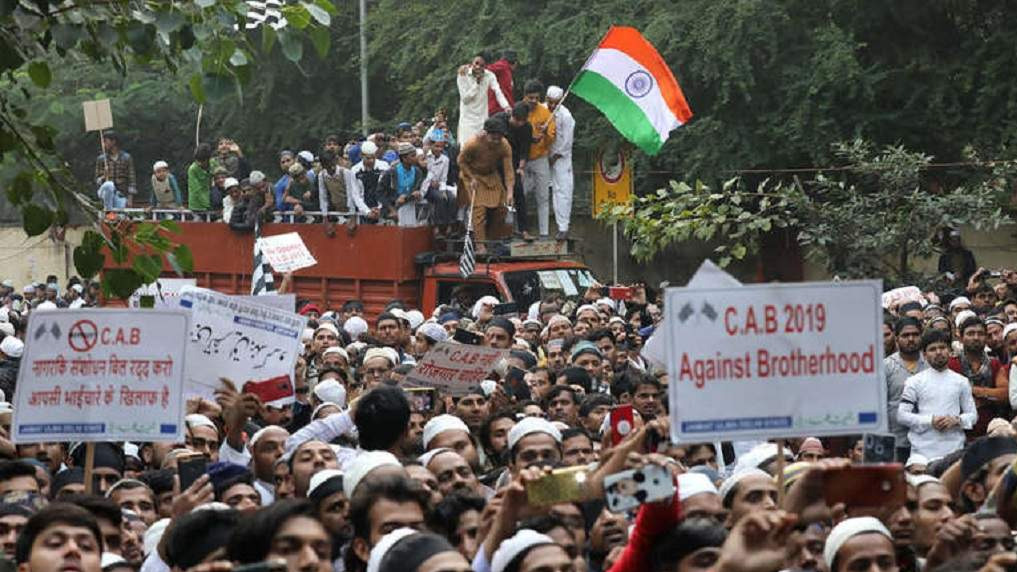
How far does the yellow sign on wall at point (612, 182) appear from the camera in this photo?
23.6 meters

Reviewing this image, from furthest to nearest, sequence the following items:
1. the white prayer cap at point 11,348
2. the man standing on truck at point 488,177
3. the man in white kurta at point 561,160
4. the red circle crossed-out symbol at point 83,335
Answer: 1. the man in white kurta at point 561,160
2. the man standing on truck at point 488,177
3. the white prayer cap at point 11,348
4. the red circle crossed-out symbol at point 83,335

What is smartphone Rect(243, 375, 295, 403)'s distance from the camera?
10.7 meters

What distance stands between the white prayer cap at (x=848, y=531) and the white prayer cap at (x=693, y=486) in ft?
2.76

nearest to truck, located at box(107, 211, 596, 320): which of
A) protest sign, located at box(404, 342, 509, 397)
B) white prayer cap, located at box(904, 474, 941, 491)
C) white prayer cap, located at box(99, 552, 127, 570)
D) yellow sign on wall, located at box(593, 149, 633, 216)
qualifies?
yellow sign on wall, located at box(593, 149, 633, 216)

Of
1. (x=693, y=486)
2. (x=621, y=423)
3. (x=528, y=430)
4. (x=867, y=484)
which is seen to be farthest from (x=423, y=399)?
(x=867, y=484)

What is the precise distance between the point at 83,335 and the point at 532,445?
199 centimetres

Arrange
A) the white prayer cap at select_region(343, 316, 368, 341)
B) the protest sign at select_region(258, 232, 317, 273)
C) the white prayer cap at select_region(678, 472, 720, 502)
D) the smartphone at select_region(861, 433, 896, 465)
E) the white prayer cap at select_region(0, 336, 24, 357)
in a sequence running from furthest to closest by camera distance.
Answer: the protest sign at select_region(258, 232, 317, 273)
the white prayer cap at select_region(343, 316, 368, 341)
the white prayer cap at select_region(0, 336, 24, 357)
the white prayer cap at select_region(678, 472, 720, 502)
the smartphone at select_region(861, 433, 896, 465)

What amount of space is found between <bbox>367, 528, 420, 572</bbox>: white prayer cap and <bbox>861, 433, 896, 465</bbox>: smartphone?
1.68 metres

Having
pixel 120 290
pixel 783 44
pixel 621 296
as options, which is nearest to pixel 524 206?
pixel 621 296

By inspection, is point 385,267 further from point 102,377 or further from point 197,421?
point 102,377

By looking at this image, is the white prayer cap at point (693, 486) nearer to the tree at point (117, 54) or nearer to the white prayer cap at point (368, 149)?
the tree at point (117, 54)

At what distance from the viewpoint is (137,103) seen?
37.7 m

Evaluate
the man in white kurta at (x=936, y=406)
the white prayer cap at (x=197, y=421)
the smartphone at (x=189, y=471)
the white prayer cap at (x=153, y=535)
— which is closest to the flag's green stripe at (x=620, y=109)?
the man in white kurta at (x=936, y=406)

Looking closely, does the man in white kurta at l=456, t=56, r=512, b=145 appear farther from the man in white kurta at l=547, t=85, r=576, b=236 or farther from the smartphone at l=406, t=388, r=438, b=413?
the smartphone at l=406, t=388, r=438, b=413
